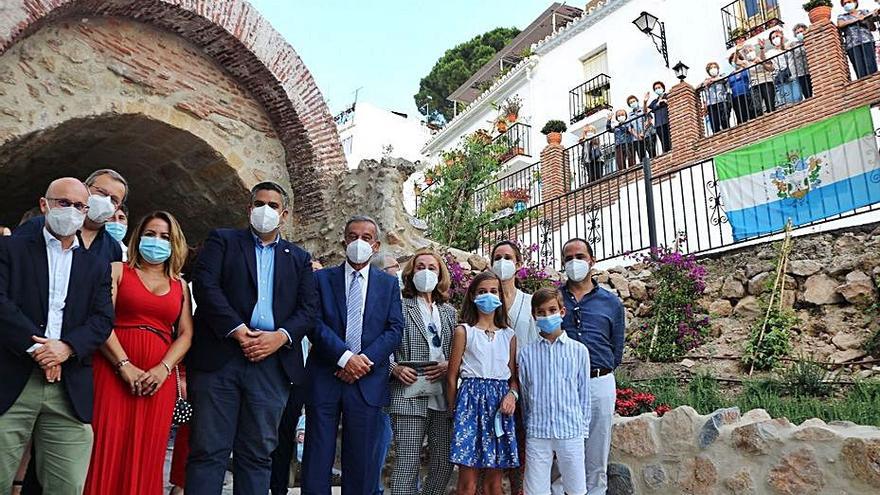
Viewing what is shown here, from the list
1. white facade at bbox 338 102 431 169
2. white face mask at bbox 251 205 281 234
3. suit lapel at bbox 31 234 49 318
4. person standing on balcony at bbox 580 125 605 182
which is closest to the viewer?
suit lapel at bbox 31 234 49 318

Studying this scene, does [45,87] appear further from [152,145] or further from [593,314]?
[593,314]

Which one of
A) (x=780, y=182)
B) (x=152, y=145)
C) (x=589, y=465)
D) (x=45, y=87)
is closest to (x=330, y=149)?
(x=152, y=145)

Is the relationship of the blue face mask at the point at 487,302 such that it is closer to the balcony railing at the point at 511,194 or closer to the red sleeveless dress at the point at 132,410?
the red sleeveless dress at the point at 132,410

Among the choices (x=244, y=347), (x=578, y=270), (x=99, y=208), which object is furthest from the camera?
(x=578, y=270)

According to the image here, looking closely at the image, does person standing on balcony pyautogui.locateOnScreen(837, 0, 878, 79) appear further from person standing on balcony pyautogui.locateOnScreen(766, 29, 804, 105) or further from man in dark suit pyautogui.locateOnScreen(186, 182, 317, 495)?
man in dark suit pyautogui.locateOnScreen(186, 182, 317, 495)

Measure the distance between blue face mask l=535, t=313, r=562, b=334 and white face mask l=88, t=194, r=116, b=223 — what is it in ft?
7.66

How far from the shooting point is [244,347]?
122 inches

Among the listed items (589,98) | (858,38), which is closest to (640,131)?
(858,38)

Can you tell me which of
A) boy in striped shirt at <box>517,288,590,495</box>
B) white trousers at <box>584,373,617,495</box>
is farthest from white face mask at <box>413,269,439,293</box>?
white trousers at <box>584,373,617,495</box>

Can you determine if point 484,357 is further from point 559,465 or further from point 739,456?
point 739,456

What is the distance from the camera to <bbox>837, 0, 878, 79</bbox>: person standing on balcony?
10.5 m

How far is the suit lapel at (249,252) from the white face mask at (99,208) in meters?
0.65

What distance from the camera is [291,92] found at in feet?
21.3

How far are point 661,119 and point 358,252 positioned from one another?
1096cm
